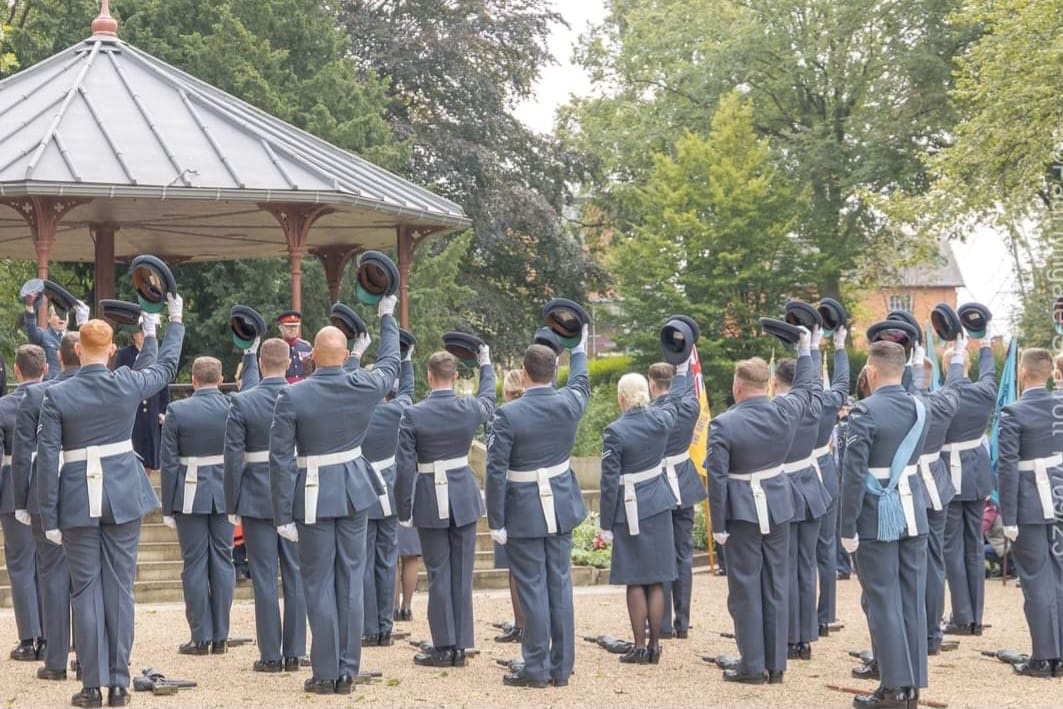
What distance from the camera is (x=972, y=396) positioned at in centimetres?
1130

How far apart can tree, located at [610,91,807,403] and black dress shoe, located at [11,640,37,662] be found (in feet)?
85.1

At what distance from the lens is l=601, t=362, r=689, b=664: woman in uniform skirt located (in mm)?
10242

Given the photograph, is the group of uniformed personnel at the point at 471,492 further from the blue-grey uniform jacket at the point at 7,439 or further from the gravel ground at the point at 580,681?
the gravel ground at the point at 580,681

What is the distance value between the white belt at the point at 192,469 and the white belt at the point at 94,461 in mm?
1606

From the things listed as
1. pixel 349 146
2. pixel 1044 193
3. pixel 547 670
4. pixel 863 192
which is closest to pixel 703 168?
pixel 863 192

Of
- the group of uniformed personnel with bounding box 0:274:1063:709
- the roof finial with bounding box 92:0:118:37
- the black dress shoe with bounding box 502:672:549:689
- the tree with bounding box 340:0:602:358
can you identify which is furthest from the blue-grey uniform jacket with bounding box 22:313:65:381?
the tree with bounding box 340:0:602:358

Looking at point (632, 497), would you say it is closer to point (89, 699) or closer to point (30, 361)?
point (89, 699)

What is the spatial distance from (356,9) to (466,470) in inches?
1038

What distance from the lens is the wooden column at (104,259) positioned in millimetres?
18625

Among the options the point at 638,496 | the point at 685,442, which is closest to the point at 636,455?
the point at 638,496

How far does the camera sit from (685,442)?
11445 mm

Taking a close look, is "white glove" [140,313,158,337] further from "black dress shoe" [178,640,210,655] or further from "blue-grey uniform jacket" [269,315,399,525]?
"black dress shoe" [178,640,210,655]

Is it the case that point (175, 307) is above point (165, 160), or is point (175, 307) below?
below

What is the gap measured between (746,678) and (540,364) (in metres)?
2.51
